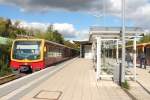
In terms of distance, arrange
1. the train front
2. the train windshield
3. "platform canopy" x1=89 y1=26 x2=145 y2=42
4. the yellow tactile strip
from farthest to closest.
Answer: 1. the train windshield
2. the train front
3. "platform canopy" x1=89 y1=26 x2=145 y2=42
4. the yellow tactile strip

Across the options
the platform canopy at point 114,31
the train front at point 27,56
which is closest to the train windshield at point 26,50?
the train front at point 27,56

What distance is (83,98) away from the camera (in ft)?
40.9

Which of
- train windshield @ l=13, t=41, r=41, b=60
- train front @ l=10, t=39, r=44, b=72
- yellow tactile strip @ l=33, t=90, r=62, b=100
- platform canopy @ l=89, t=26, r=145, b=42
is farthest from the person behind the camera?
train windshield @ l=13, t=41, r=41, b=60

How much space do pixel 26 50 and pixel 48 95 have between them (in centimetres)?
1490

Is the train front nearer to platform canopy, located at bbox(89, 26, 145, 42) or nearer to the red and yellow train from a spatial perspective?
the red and yellow train

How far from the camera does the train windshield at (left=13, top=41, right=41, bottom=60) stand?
27.4 m

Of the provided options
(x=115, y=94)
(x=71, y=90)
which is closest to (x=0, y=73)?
(x=71, y=90)

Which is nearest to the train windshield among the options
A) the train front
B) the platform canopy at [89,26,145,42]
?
the train front

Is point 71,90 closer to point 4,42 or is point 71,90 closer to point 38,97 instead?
point 38,97

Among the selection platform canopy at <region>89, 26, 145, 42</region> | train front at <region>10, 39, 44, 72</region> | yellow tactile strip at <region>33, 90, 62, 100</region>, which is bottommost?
yellow tactile strip at <region>33, 90, 62, 100</region>

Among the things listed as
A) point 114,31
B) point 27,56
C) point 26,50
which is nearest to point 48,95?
point 114,31

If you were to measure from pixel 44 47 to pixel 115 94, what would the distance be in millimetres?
14947

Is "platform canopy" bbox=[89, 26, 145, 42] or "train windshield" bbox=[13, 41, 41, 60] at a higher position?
"platform canopy" bbox=[89, 26, 145, 42]

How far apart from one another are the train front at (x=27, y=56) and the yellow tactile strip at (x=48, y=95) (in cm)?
1333
